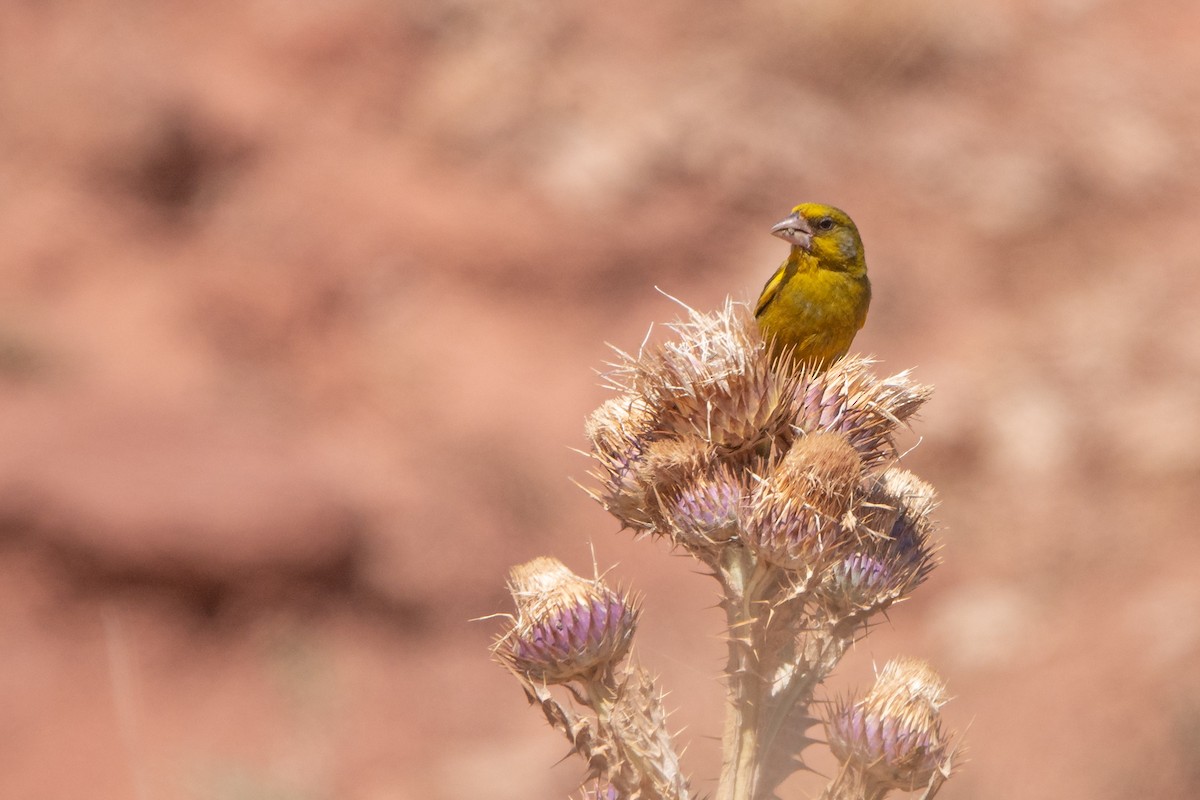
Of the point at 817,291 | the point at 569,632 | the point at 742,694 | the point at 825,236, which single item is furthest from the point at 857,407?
the point at 825,236

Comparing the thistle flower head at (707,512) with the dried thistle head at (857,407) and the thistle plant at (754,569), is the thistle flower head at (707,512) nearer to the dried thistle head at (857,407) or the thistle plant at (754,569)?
the thistle plant at (754,569)

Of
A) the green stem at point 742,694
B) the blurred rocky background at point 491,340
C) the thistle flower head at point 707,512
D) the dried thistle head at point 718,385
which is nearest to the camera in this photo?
the green stem at point 742,694

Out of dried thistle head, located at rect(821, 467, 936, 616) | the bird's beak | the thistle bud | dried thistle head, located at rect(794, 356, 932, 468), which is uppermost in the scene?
the bird's beak

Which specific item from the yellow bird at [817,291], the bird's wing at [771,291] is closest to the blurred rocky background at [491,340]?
the bird's wing at [771,291]

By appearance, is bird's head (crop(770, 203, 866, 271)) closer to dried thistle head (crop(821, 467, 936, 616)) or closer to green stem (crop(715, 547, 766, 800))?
dried thistle head (crop(821, 467, 936, 616))

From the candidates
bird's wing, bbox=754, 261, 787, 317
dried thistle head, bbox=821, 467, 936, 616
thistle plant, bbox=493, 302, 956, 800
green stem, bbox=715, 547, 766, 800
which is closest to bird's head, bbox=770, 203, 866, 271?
bird's wing, bbox=754, 261, 787, 317

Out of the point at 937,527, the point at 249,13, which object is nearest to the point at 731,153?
the point at 249,13
